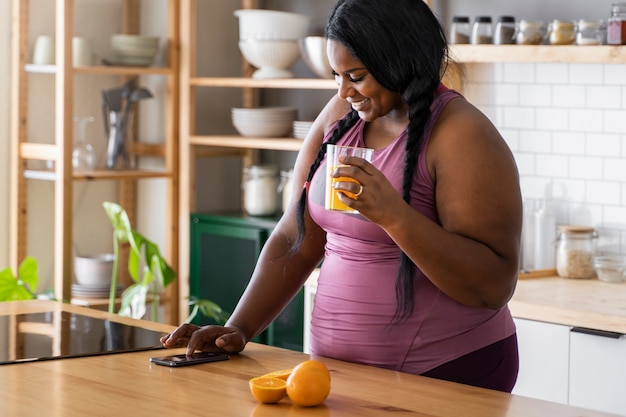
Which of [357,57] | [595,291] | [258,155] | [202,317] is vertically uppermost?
[357,57]

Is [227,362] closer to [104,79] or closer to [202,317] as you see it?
[202,317]

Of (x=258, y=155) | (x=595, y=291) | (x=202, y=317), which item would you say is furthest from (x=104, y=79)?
(x=595, y=291)

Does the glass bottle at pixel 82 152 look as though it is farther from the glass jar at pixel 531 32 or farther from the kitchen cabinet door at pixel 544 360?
the kitchen cabinet door at pixel 544 360

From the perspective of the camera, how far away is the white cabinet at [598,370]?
10.8 feet

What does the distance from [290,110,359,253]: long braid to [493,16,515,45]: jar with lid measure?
1687 millimetres

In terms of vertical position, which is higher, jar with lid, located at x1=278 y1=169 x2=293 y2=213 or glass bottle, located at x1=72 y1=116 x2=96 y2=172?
glass bottle, located at x1=72 y1=116 x2=96 y2=172

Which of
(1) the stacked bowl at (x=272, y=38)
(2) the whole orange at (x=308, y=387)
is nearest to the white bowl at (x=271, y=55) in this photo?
(1) the stacked bowl at (x=272, y=38)

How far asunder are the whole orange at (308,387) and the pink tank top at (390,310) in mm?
382

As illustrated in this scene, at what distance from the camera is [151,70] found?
5.03 m

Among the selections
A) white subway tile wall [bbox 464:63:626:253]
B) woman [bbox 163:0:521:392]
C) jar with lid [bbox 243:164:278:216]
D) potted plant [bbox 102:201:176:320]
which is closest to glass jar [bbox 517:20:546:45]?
white subway tile wall [bbox 464:63:626:253]

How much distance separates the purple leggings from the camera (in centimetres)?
225

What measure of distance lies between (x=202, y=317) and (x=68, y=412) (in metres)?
3.25

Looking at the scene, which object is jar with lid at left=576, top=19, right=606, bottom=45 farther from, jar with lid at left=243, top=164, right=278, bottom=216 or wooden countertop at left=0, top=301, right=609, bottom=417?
wooden countertop at left=0, top=301, right=609, bottom=417

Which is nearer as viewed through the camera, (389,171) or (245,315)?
(389,171)
